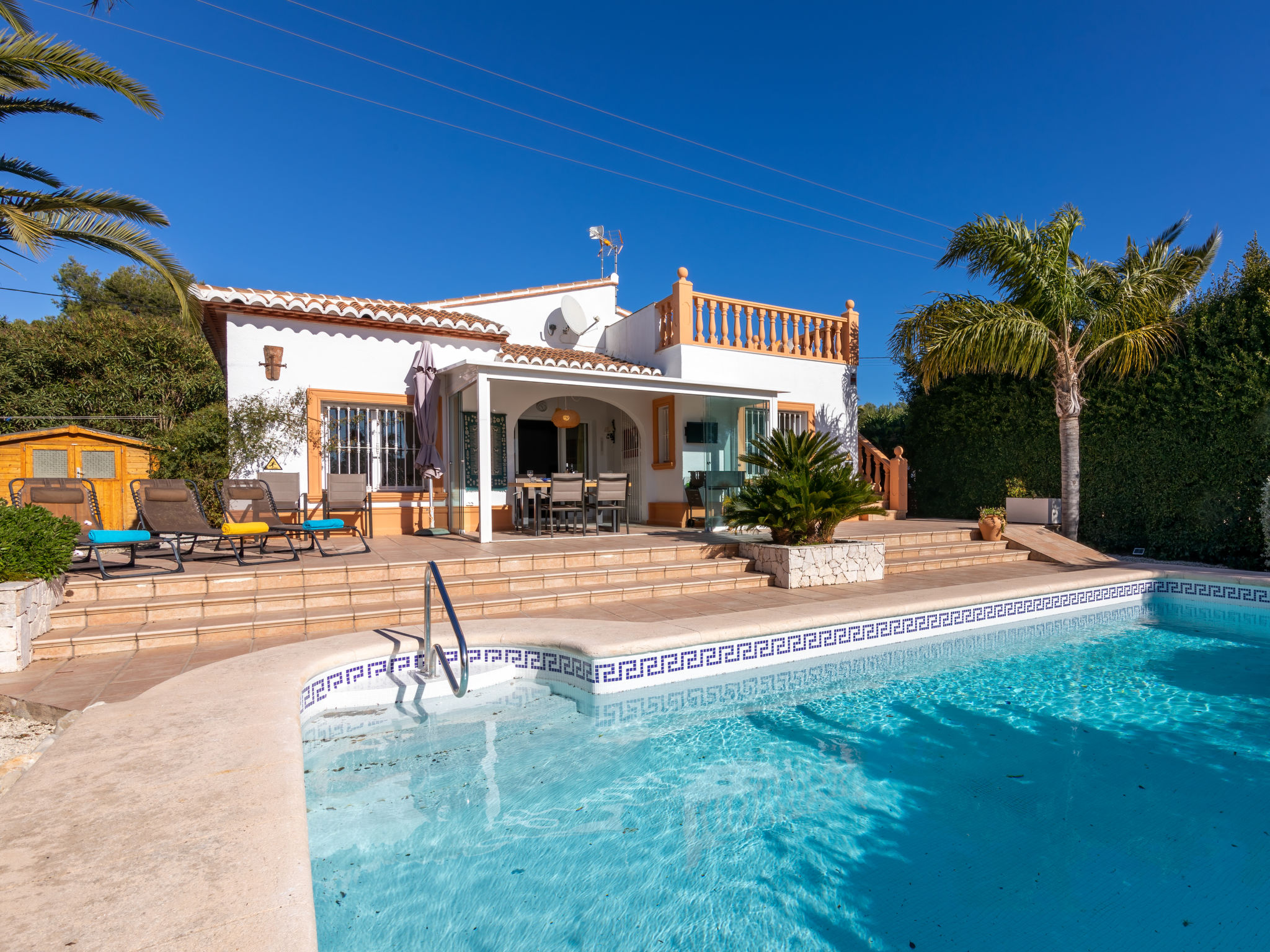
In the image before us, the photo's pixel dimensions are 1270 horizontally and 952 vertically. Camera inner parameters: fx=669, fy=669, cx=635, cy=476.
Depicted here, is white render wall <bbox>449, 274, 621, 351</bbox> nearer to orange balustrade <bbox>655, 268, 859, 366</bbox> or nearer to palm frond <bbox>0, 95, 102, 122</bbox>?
orange balustrade <bbox>655, 268, 859, 366</bbox>

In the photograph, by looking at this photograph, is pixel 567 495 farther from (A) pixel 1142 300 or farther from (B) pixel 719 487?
(A) pixel 1142 300

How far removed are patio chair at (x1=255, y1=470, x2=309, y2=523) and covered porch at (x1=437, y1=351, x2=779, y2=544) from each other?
235 centimetres

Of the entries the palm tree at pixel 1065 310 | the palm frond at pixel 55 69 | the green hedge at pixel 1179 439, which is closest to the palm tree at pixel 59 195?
the palm frond at pixel 55 69

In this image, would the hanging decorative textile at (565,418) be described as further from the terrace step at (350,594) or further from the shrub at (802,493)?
the terrace step at (350,594)

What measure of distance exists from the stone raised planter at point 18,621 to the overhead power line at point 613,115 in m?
10.5

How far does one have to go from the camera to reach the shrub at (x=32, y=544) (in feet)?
16.7

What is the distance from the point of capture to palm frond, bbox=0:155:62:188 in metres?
7.30

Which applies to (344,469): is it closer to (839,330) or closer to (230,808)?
(230,808)

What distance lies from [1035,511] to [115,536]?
1362cm

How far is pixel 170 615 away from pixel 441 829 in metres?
4.13

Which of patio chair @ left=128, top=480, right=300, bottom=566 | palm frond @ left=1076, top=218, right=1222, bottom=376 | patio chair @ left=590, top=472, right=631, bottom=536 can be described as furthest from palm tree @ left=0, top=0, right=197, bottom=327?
palm frond @ left=1076, top=218, right=1222, bottom=376

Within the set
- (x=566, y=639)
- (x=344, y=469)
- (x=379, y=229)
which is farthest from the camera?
(x=379, y=229)

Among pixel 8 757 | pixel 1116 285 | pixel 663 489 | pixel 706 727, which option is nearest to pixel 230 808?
pixel 8 757

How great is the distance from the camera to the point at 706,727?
465 centimetres
